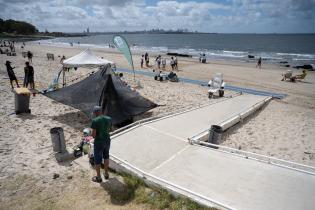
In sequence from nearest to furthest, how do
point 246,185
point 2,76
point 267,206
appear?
1. point 267,206
2. point 246,185
3. point 2,76

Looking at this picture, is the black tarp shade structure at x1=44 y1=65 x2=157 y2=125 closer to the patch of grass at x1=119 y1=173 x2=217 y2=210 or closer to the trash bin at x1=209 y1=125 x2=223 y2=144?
the trash bin at x1=209 y1=125 x2=223 y2=144

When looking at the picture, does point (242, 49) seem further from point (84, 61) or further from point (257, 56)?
point (84, 61)

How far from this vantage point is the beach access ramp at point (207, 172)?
4.62 meters

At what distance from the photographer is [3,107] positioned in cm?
1102

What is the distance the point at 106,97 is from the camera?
9.12 metres

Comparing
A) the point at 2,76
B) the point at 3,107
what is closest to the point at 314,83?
the point at 3,107

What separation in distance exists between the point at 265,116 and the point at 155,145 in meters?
6.65

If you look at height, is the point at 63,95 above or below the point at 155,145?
above

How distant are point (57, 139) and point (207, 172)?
3.88m

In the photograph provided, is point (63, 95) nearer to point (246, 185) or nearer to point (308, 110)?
point (246, 185)

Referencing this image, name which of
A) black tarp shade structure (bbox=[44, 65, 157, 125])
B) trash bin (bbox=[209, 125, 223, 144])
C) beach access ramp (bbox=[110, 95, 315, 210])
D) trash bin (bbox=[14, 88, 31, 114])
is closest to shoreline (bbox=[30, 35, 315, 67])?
black tarp shade structure (bbox=[44, 65, 157, 125])

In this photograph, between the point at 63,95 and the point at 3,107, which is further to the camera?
the point at 3,107

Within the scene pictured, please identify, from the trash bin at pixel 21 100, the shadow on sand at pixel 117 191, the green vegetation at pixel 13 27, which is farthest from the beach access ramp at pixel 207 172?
the green vegetation at pixel 13 27

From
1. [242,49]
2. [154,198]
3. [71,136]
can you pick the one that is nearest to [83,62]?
[71,136]
